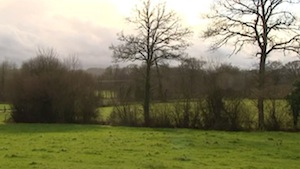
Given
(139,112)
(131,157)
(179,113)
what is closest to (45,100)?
(139,112)

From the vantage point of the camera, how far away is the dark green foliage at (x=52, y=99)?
4612 centimetres

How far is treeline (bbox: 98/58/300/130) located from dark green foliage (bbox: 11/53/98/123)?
2.37 metres

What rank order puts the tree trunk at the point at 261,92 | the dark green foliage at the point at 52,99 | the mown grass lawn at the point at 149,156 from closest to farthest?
the mown grass lawn at the point at 149,156
the tree trunk at the point at 261,92
the dark green foliage at the point at 52,99

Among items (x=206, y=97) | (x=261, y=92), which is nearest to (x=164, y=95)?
(x=206, y=97)

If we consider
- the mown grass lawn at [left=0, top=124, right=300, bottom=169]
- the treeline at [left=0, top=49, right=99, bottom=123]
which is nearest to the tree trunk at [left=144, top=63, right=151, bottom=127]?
the treeline at [left=0, top=49, right=99, bottom=123]

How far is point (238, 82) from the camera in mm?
39531

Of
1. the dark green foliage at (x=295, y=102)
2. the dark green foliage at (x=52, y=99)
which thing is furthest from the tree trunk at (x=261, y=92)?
the dark green foliage at (x=52, y=99)

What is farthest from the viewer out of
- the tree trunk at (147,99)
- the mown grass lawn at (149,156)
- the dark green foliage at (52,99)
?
the dark green foliage at (52,99)

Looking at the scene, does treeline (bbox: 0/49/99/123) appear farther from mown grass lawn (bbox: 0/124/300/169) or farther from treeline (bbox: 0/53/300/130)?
mown grass lawn (bbox: 0/124/300/169)

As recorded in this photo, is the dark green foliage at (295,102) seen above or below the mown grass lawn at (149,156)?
above

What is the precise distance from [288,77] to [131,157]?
2753 cm

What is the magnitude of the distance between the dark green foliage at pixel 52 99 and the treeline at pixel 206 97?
2374mm

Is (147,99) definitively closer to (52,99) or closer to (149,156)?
(52,99)

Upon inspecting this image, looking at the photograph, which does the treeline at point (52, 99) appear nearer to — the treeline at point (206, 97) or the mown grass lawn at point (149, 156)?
the treeline at point (206, 97)
